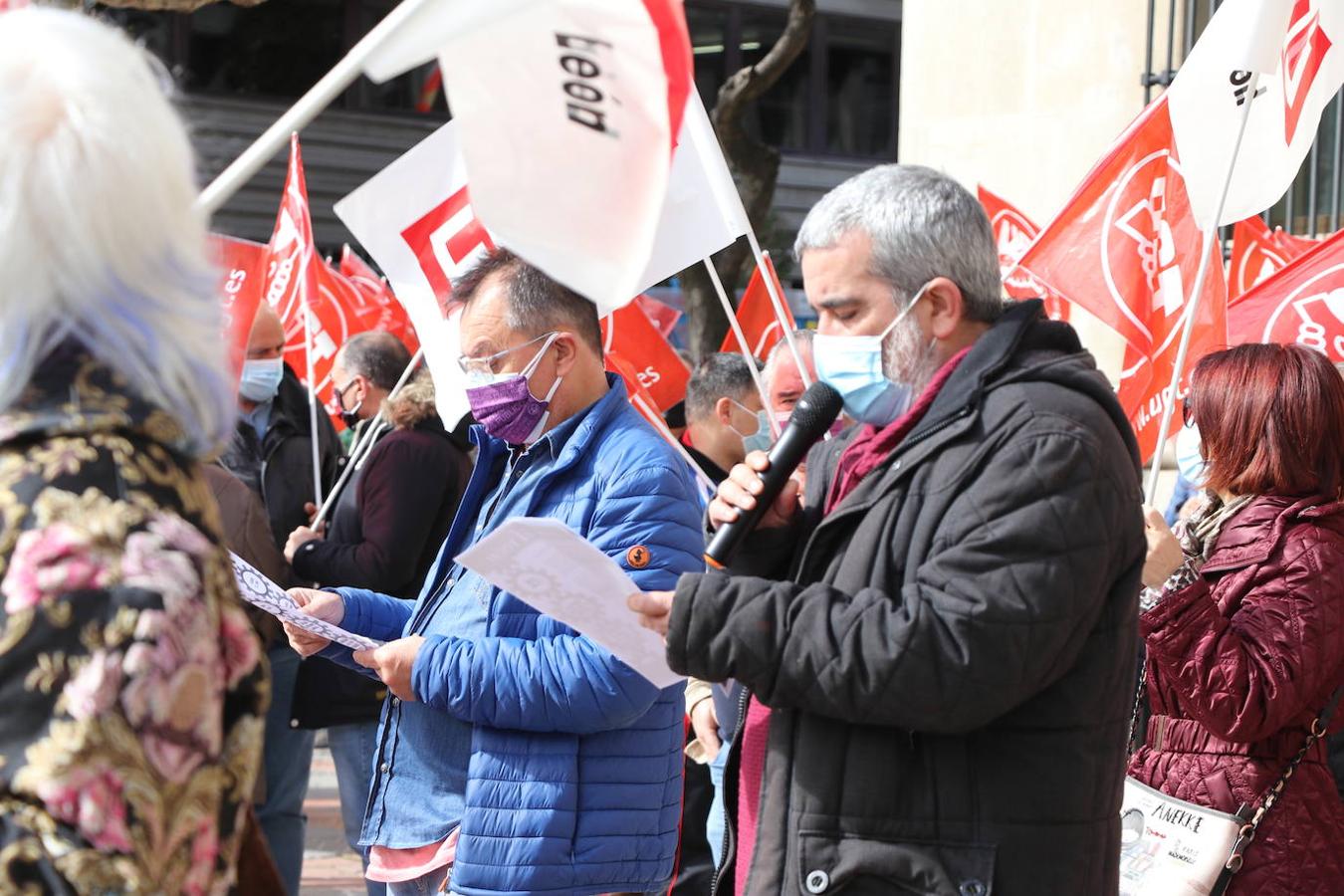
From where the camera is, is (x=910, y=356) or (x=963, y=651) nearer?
(x=963, y=651)

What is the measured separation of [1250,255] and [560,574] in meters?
5.43

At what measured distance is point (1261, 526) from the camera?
3.51 metres

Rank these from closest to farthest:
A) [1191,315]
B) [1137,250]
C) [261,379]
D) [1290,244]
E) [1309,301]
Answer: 1. [1191,315]
2. [1137,250]
3. [1309,301]
4. [261,379]
5. [1290,244]

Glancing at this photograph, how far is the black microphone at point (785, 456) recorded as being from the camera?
2.62m

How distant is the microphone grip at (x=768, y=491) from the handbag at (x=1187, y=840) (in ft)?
4.12

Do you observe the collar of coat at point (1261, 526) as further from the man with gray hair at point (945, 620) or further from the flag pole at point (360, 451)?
the flag pole at point (360, 451)

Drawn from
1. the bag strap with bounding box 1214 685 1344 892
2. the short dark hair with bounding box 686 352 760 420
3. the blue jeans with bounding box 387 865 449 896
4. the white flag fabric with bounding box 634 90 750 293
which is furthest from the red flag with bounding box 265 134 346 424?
the bag strap with bounding box 1214 685 1344 892

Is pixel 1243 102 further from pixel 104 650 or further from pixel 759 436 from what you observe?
pixel 104 650

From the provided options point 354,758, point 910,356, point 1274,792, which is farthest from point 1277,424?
point 354,758

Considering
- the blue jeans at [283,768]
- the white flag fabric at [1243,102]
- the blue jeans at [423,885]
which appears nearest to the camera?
the blue jeans at [423,885]

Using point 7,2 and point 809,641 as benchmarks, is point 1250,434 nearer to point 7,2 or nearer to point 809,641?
point 809,641

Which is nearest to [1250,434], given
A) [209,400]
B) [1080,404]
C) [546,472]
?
[1080,404]

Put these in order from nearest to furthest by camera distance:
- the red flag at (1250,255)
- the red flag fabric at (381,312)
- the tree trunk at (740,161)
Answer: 1. the red flag at (1250,255)
2. the red flag fabric at (381,312)
3. the tree trunk at (740,161)

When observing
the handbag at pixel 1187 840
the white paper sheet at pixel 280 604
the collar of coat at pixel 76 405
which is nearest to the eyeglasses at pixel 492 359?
the white paper sheet at pixel 280 604
